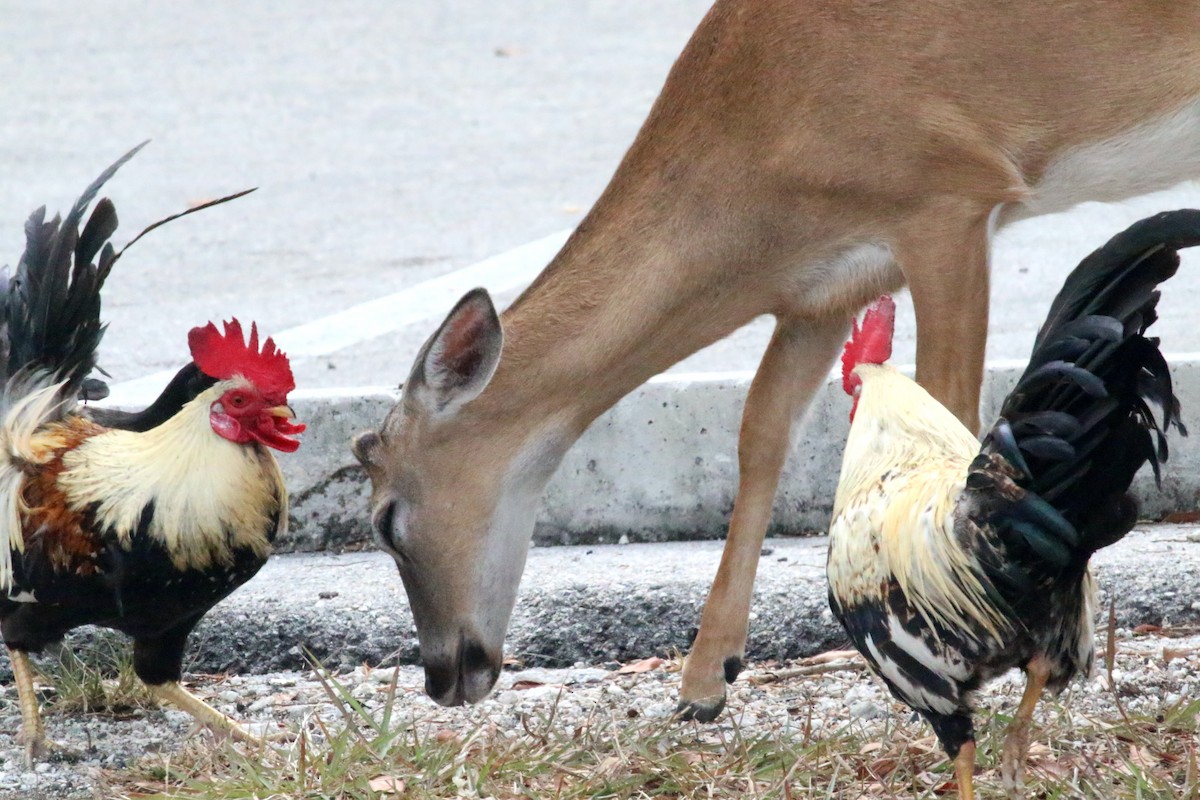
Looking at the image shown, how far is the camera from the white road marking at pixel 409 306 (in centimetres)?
780

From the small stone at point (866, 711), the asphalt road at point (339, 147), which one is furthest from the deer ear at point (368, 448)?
the asphalt road at point (339, 147)

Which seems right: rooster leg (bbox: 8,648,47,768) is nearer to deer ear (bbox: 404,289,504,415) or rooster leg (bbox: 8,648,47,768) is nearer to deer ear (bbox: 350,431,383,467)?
deer ear (bbox: 350,431,383,467)

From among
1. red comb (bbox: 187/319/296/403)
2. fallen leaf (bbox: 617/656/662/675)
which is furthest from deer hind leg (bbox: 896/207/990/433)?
red comb (bbox: 187/319/296/403)

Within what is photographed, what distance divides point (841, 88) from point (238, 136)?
9.20 m

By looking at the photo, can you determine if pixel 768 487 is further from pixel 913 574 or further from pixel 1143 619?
pixel 913 574

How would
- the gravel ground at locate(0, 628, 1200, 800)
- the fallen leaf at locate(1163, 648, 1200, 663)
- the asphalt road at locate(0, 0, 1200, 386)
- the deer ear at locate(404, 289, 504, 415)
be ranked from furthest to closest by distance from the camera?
the asphalt road at locate(0, 0, 1200, 386)
the fallen leaf at locate(1163, 648, 1200, 663)
the gravel ground at locate(0, 628, 1200, 800)
the deer ear at locate(404, 289, 504, 415)

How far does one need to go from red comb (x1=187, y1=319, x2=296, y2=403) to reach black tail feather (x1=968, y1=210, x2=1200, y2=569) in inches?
76.1

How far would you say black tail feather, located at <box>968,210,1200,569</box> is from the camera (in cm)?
319

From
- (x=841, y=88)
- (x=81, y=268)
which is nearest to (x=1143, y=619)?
(x=841, y=88)

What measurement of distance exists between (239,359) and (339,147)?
8517 mm

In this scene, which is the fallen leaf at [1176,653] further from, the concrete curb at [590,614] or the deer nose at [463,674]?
the deer nose at [463,674]

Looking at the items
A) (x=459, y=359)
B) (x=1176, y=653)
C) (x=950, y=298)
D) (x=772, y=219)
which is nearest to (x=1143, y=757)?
(x=1176, y=653)

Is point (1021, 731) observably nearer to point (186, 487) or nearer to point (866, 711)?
point (866, 711)

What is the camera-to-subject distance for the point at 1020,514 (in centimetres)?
324
